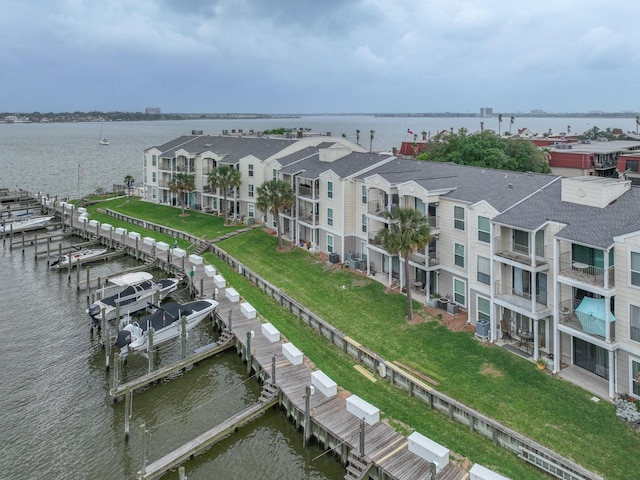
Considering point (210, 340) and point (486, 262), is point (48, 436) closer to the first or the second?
point (210, 340)

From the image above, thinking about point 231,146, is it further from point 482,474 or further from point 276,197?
point 482,474

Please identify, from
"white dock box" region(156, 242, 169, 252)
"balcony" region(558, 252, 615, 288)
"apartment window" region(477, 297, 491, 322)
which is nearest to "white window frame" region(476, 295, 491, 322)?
"apartment window" region(477, 297, 491, 322)

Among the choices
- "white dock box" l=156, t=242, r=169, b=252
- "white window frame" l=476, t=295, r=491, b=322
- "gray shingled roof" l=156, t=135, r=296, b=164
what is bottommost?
"white window frame" l=476, t=295, r=491, b=322

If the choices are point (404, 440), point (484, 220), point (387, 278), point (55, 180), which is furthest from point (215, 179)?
point (55, 180)

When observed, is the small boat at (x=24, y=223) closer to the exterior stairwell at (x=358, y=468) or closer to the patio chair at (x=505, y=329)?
the exterior stairwell at (x=358, y=468)

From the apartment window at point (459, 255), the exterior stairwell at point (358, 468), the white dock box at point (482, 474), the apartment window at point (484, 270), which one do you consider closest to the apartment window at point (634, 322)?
the apartment window at point (484, 270)

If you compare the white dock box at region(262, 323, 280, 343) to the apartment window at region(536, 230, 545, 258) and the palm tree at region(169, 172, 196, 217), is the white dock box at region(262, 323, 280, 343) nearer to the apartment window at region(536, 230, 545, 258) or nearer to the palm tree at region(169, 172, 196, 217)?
the apartment window at region(536, 230, 545, 258)

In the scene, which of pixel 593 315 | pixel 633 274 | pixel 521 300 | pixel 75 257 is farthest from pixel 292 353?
pixel 75 257
